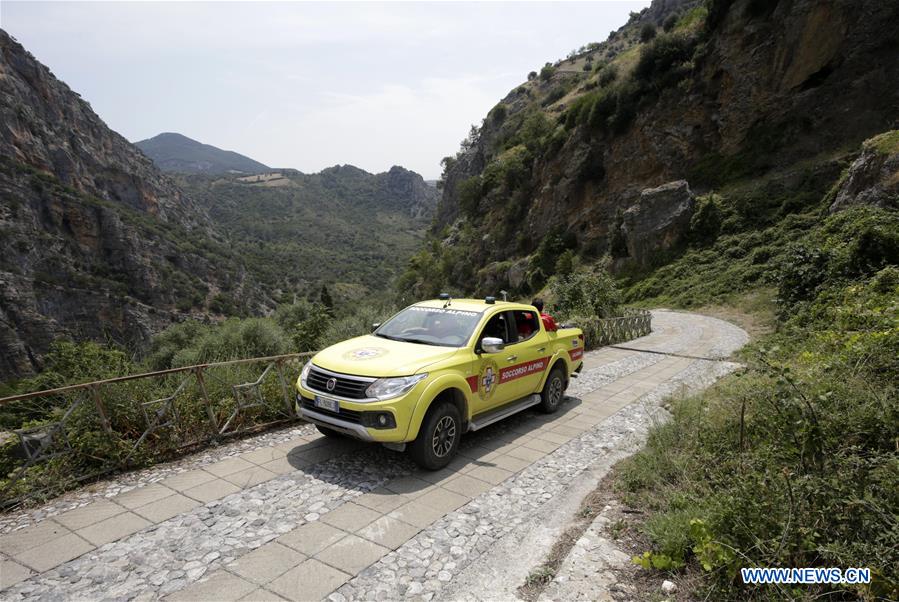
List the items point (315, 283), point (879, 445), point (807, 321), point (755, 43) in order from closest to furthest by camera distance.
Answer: point (879, 445) → point (807, 321) → point (755, 43) → point (315, 283)

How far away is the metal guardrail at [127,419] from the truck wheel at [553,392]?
12.8 feet

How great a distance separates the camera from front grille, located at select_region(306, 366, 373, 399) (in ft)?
16.2

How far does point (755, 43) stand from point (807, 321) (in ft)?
94.5

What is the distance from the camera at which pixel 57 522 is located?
13.3 feet

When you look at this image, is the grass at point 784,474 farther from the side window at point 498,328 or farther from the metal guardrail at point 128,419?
the metal guardrail at point 128,419

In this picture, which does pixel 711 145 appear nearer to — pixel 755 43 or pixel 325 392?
pixel 755 43

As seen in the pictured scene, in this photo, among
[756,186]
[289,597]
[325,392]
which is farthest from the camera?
[756,186]

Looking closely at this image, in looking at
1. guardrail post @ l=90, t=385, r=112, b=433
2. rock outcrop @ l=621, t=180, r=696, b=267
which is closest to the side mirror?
guardrail post @ l=90, t=385, r=112, b=433

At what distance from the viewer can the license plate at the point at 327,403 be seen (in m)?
5.03

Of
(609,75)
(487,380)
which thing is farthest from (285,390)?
(609,75)

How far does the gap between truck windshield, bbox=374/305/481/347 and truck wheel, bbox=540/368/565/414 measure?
2101mm

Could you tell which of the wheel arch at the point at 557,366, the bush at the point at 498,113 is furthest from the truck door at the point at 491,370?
the bush at the point at 498,113

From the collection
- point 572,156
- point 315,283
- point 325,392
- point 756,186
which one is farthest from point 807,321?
point 315,283

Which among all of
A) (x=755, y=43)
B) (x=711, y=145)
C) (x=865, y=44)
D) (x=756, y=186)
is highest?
(x=755, y=43)
